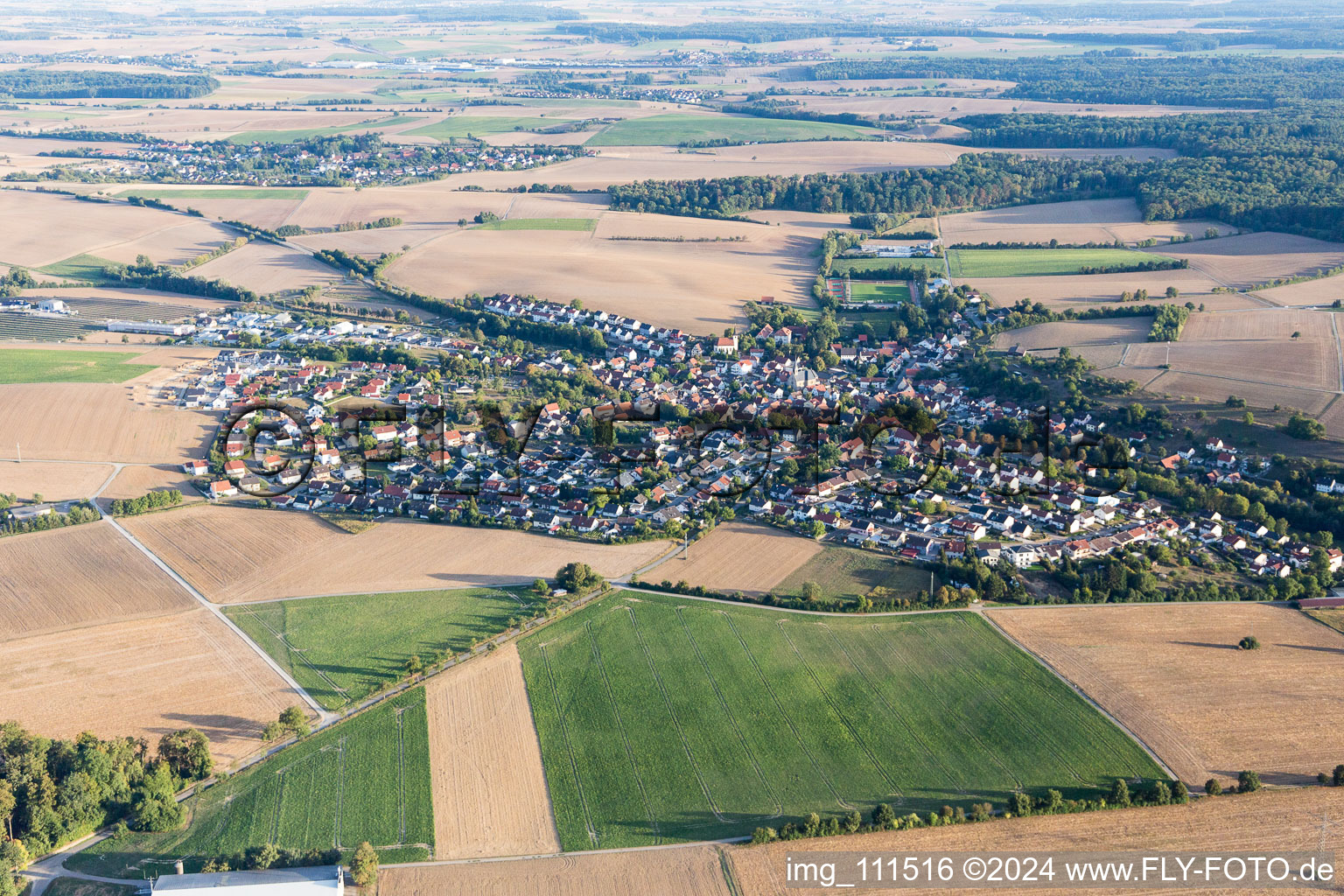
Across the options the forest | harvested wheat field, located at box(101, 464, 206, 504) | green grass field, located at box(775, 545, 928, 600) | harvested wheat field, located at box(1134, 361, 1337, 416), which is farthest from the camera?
the forest

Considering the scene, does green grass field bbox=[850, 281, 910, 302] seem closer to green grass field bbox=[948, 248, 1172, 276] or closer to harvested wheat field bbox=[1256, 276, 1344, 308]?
green grass field bbox=[948, 248, 1172, 276]

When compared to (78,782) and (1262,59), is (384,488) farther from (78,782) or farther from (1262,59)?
(1262,59)

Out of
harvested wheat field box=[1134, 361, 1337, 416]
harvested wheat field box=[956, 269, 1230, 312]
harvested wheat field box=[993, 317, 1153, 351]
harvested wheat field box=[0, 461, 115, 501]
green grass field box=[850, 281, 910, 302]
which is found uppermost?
harvested wheat field box=[956, 269, 1230, 312]

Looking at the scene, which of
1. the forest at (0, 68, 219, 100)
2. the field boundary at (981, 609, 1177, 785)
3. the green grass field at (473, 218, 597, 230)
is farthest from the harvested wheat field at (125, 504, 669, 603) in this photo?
the forest at (0, 68, 219, 100)

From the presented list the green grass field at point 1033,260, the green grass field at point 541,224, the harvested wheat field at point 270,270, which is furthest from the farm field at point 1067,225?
the harvested wheat field at point 270,270

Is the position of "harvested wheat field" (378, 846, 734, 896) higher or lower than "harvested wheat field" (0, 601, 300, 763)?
lower

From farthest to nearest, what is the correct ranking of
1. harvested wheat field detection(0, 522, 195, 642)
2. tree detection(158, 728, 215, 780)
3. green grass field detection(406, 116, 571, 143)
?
green grass field detection(406, 116, 571, 143) < harvested wheat field detection(0, 522, 195, 642) < tree detection(158, 728, 215, 780)

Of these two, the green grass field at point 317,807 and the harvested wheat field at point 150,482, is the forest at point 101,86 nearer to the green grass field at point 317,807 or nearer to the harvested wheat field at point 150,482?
the harvested wheat field at point 150,482
